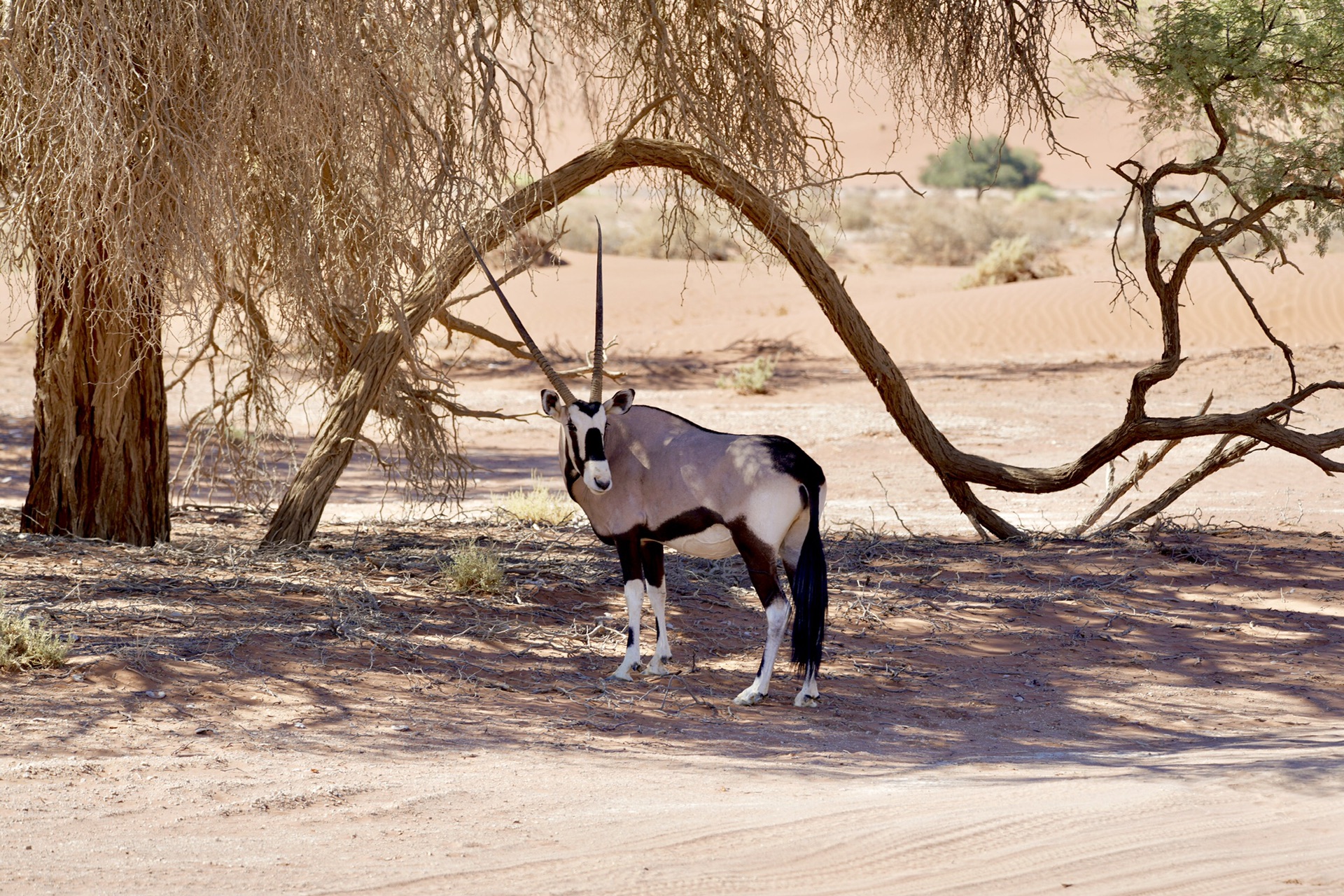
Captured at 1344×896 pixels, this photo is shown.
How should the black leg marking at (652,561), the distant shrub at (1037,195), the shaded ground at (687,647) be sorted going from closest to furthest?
the shaded ground at (687,647), the black leg marking at (652,561), the distant shrub at (1037,195)

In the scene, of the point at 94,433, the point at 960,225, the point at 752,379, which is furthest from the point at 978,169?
the point at 94,433

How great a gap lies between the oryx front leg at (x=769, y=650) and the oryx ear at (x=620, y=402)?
1110 mm

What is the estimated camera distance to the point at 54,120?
6.54m

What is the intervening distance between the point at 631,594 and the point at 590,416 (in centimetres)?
96

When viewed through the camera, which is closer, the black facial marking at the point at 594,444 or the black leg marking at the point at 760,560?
the black facial marking at the point at 594,444

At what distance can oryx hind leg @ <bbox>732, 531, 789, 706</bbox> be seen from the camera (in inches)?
249

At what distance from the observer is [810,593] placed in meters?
6.27

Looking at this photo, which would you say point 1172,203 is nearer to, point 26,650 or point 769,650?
point 769,650

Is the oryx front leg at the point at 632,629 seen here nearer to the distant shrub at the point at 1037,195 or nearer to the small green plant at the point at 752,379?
the small green plant at the point at 752,379

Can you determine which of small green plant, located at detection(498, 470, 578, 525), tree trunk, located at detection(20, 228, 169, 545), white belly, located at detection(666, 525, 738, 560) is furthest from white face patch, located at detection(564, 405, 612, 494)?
small green plant, located at detection(498, 470, 578, 525)

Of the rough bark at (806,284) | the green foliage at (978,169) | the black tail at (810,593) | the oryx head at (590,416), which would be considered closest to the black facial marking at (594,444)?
the oryx head at (590,416)

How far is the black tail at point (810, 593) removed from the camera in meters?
6.28

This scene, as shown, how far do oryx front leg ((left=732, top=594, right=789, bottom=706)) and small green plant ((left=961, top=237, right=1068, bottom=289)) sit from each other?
1070 inches

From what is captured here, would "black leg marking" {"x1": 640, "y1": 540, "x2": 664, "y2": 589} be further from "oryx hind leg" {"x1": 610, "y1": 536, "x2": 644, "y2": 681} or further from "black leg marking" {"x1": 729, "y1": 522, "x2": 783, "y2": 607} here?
"black leg marking" {"x1": 729, "y1": 522, "x2": 783, "y2": 607}
